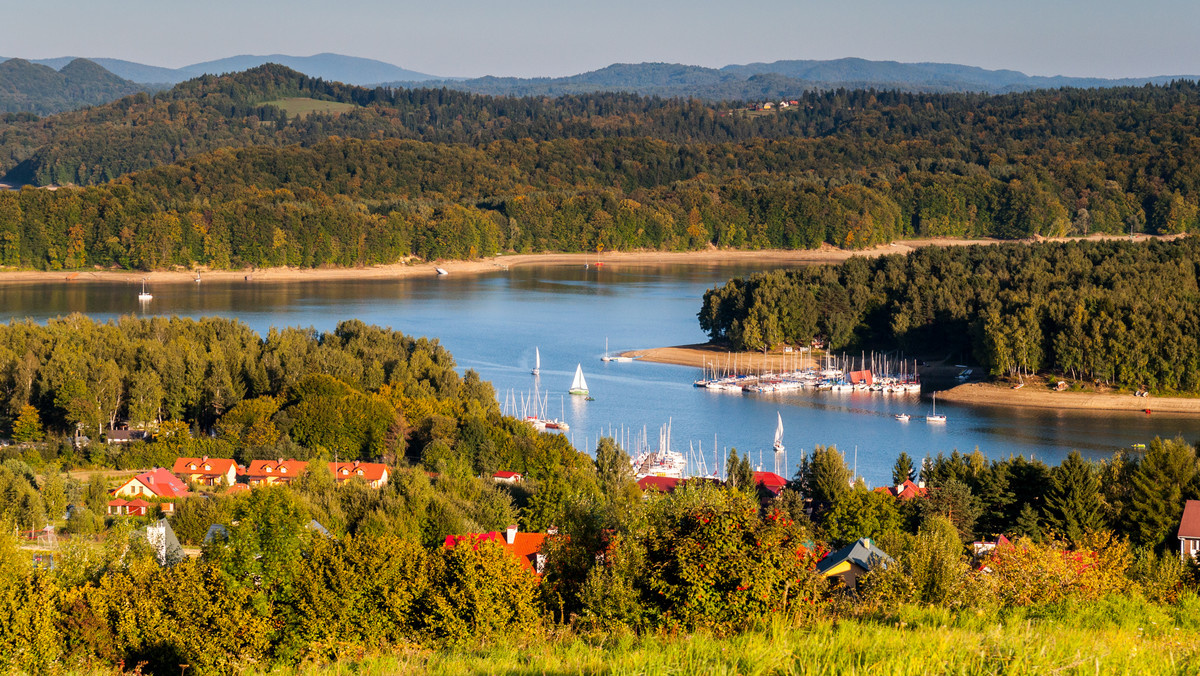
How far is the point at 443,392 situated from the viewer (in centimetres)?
2694

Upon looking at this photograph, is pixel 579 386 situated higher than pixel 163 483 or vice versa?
pixel 579 386

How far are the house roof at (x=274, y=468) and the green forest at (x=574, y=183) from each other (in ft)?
154

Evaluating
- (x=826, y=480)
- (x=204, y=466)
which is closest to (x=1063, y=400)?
(x=826, y=480)

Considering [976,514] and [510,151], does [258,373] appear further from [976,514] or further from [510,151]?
[510,151]

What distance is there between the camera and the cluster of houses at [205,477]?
727 inches

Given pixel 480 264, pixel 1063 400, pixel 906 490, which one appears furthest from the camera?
pixel 480 264

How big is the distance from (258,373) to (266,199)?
52.3 meters

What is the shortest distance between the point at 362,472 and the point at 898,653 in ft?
54.6

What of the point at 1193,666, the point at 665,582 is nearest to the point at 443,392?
the point at 665,582

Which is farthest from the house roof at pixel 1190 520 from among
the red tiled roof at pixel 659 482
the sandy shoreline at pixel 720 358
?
the sandy shoreline at pixel 720 358

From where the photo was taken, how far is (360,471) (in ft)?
67.4

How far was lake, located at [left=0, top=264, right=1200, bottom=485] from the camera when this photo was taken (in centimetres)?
2748

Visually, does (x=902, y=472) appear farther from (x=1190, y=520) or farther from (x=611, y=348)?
(x=611, y=348)

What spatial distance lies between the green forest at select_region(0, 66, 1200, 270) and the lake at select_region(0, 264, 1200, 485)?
18.4 ft
